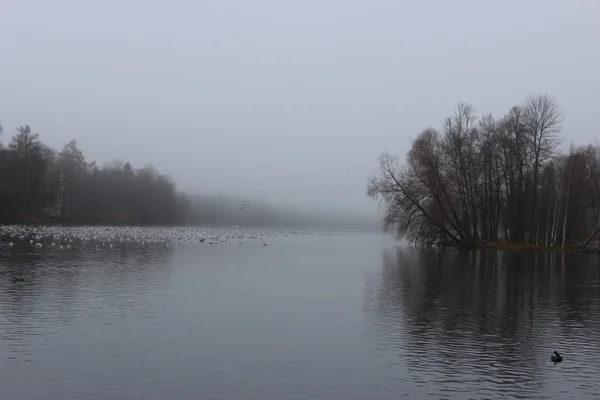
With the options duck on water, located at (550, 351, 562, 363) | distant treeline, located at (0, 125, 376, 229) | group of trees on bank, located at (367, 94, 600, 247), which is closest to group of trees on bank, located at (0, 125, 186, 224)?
distant treeline, located at (0, 125, 376, 229)

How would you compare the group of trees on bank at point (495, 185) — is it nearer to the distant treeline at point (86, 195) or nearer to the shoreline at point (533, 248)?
the shoreline at point (533, 248)

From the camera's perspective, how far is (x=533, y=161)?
61906 millimetres

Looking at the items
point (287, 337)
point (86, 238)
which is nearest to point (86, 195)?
point (86, 238)

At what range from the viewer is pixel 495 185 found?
64625 millimetres

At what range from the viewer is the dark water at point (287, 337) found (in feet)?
34.2

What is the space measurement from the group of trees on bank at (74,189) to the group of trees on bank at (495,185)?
5709 cm

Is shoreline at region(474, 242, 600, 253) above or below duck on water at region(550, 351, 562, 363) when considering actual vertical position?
above

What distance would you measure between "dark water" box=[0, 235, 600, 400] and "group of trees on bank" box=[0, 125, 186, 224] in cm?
6714

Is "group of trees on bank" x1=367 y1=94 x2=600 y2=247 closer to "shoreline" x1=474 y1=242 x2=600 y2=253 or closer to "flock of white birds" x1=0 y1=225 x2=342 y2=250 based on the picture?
"shoreline" x1=474 y1=242 x2=600 y2=253

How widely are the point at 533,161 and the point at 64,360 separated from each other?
195ft

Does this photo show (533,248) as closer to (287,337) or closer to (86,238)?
(86,238)

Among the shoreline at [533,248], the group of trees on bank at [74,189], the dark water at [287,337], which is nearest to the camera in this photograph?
the dark water at [287,337]

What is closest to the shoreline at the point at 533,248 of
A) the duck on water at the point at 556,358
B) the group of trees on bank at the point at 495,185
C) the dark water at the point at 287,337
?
the group of trees on bank at the point at 495,185

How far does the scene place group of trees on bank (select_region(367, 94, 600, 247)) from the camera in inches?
2357
